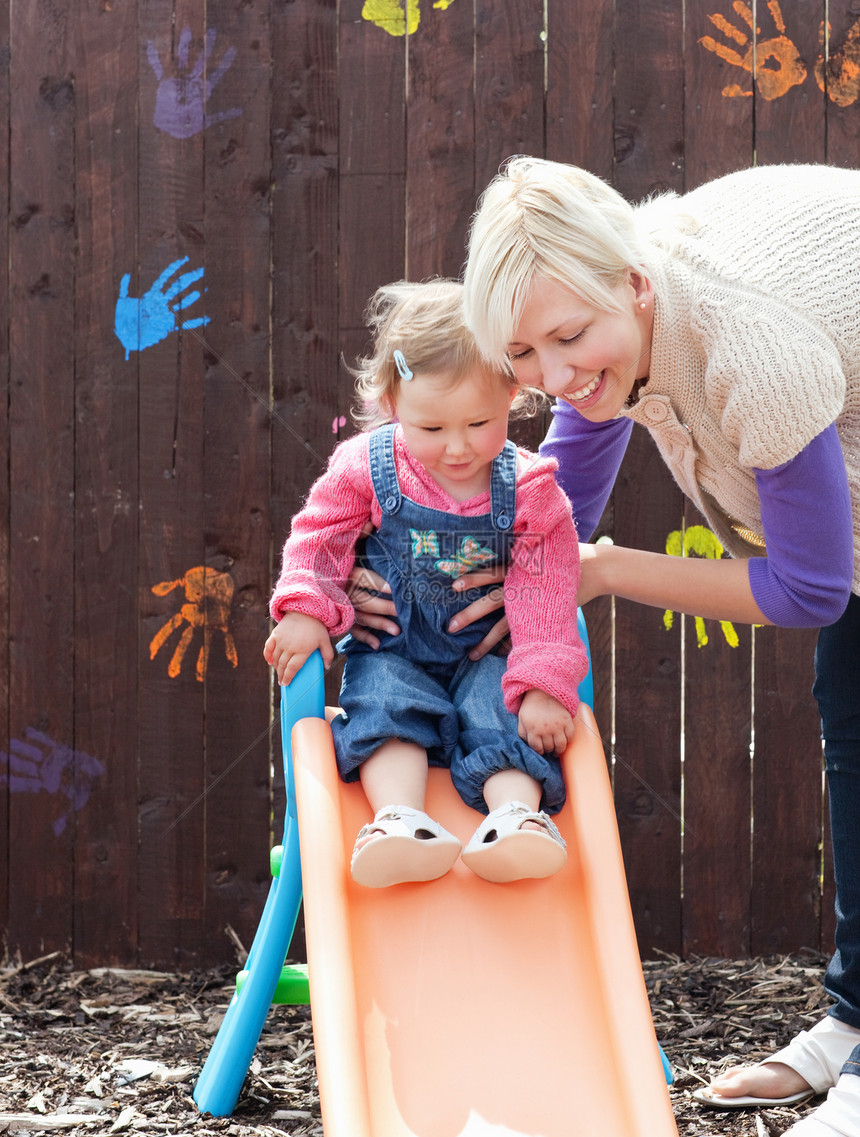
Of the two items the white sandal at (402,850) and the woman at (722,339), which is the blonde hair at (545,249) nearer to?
the woman at (722,339)

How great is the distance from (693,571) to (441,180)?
144 cm

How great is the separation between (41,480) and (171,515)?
0.35 m

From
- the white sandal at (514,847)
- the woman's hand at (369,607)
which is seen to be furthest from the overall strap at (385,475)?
the white sandal at (514,847)

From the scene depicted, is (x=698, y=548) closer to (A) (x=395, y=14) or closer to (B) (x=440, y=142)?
(B) (x=440, y=142)

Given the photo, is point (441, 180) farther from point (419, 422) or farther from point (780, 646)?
point (780, 646)

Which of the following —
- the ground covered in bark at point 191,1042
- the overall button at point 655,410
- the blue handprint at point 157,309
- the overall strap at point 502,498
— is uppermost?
the blue handprint at point 157,309

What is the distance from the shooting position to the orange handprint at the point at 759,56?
105 inches

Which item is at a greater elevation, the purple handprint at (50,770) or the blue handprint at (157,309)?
the blue handprint at (157,309)

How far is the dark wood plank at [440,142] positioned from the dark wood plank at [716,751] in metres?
0.97

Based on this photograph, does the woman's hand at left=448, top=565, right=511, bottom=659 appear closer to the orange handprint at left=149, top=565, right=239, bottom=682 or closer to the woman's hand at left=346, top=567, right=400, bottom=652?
the woman's hand at left=346, top=567, right=400, bottom=652

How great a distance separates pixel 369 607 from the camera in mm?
1894

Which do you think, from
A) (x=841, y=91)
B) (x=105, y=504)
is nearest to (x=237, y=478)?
(x=105, y=504)

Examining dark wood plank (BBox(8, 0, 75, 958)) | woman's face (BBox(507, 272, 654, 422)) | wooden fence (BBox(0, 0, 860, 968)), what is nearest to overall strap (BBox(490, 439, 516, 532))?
woman's face (BBox(507, 272, 654, 422))

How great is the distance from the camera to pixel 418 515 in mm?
1875
